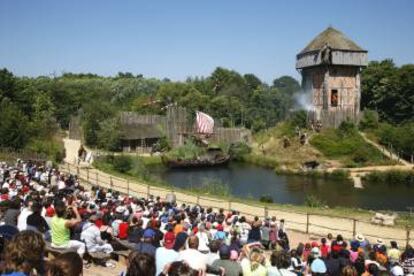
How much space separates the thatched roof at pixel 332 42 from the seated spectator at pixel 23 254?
61.4 m

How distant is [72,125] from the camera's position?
2569 inches

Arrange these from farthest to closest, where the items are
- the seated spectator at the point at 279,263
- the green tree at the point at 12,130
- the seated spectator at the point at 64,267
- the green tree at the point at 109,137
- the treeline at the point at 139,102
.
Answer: the green tree at the point at 109,137 → the treeline at the point at 139,102 → the green tree at the point at 12,130 → the seated spectator at the point at 279,263 → the seated spectator at the point at 64,267


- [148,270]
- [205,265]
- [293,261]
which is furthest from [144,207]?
[148,270]

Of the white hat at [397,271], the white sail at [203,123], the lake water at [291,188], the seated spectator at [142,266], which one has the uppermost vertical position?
the white sail at [203,123]

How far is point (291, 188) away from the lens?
154 ft

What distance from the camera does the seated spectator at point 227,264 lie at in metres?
9.07

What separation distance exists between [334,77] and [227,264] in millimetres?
58449

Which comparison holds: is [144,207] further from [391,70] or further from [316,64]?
[391,70]

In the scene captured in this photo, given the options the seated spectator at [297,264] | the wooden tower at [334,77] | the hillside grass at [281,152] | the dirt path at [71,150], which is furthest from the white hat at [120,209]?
the wooden tower at [334,77]

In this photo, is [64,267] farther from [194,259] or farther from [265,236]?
[265,236]

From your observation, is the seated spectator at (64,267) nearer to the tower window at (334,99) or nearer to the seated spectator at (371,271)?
the seated spectator at (371,271)

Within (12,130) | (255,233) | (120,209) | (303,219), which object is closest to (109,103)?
(12,130)

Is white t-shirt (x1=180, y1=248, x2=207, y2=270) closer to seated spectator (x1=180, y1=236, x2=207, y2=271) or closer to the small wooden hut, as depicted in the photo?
seated spectator (x1=180, y1=236, x2=207, y2=271)

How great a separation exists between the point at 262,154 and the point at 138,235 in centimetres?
5352
